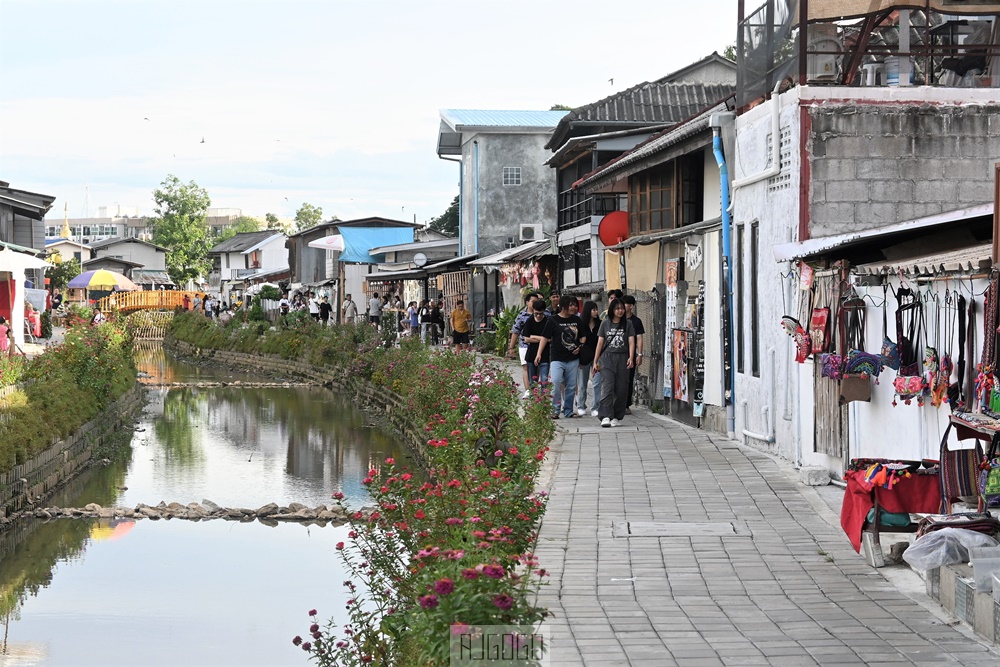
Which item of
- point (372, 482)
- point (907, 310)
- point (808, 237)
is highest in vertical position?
point (808, 237)

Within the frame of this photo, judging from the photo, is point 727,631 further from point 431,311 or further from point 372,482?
point 431,311

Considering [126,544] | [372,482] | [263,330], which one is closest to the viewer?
[372,482]

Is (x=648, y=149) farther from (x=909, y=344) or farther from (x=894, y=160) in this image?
(x=909, y=344)

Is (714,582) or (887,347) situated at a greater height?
(887,347)

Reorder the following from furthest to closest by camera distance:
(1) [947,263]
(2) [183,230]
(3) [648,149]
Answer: (2) [183,230], (3) [648,149], (1) [947,263]

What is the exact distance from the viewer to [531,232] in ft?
133

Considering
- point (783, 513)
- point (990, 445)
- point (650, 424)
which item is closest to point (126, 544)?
point (650, 424)

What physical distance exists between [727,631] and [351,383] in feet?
91.5

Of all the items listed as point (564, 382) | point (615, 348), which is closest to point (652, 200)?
point (564, 382)

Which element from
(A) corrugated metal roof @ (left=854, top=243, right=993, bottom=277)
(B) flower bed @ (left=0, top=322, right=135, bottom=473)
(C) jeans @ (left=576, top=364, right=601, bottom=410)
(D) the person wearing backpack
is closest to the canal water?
(B) flower bed @ (left=0, top=322, right=135, bottom=473)

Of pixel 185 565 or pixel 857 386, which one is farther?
pixel 185 565

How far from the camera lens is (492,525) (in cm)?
794

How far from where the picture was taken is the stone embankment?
16.6 meters

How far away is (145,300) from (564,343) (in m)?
55.6
